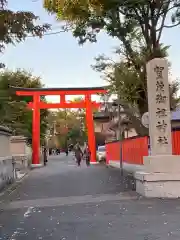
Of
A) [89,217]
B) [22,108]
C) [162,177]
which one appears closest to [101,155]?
[22,108]

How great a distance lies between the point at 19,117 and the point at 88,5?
89.8 feet

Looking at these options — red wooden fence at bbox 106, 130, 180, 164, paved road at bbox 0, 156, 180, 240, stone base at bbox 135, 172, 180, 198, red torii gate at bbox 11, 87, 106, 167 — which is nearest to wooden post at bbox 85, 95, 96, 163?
red torii gate at bbox 11, 87, 106, 167

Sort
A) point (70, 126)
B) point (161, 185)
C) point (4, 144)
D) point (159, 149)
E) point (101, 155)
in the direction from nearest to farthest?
1. point (161, 185)
2. point (159, 149)
3. point (4, 144)
4. point (101, 155)
5. point (70, 126)

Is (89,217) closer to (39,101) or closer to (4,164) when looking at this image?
(4,164)

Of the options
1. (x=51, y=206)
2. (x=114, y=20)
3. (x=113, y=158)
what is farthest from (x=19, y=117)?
(x=51, y=206)

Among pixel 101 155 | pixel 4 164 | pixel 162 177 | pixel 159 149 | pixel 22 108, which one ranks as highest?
pixel 22 108

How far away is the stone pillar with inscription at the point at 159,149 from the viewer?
13.5 meters

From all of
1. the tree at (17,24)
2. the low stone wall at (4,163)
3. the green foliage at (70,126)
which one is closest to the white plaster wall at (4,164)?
the low stone wall at (4,163)

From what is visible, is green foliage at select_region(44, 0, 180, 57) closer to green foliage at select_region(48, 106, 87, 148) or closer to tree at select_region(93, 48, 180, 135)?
tree at select_region(93, 48, 180, 135)

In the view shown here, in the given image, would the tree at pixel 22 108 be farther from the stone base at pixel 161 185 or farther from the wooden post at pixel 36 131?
the stone base at pixel 161 185

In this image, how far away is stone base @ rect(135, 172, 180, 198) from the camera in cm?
1345

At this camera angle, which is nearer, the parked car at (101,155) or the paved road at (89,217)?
the paved road at (89,217)

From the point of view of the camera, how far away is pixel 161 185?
44.4 feet

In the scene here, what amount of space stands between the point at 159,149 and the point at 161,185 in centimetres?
122
